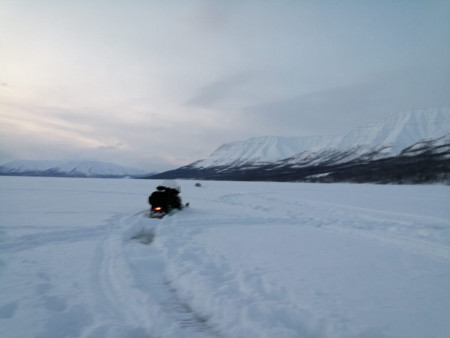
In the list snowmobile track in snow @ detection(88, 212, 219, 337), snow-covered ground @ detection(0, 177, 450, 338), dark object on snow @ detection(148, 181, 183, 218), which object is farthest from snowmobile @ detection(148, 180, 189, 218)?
snowmobile track in snow @ detection(88, 212, 219, 337)

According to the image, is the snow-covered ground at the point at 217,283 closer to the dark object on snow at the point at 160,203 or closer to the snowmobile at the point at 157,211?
the snowmobile at the point at 157,211

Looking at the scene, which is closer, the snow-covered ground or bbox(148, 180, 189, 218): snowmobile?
the snow-covered ground

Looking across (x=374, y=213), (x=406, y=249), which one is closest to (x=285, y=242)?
(x=406, y=249)

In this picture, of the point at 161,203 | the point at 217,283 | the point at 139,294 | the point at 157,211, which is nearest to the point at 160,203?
the point at 161,203

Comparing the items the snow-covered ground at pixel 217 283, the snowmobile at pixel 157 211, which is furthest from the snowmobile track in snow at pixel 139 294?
the snowmobile at pixel 157 211

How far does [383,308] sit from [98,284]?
519 cm

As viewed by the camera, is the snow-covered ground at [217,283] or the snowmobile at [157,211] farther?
the snowmobile at [157,211]

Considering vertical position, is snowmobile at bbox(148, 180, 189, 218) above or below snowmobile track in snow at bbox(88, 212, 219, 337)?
above

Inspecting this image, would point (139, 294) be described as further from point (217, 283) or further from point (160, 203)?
point (160, 203)

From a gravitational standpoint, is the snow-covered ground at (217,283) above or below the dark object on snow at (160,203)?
below

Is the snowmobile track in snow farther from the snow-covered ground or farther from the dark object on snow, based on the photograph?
the dark object on snow

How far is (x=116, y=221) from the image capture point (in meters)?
11.7

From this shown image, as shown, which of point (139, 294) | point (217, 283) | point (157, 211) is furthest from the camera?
point (157, 211)

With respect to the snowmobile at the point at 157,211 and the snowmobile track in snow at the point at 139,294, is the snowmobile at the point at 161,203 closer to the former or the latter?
the snowmobile at the point at 157,211
